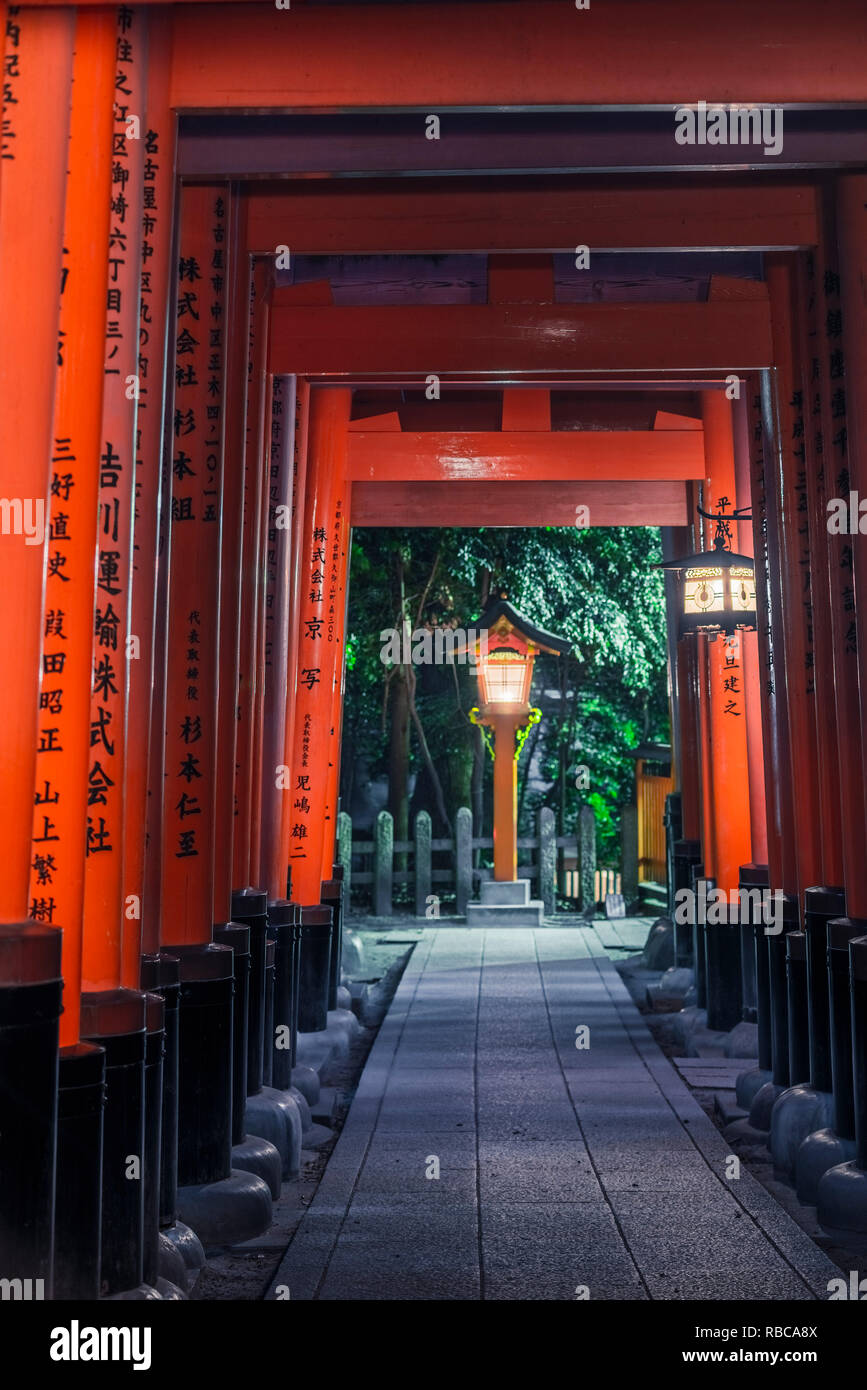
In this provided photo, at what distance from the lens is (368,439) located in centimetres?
1042

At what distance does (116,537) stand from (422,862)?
13.6 m

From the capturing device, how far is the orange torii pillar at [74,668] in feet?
11.1

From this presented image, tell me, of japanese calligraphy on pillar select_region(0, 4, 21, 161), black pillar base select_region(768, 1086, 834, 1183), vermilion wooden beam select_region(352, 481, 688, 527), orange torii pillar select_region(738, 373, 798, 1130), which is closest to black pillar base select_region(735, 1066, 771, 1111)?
orange torii pillar select_region(738, 373, 798, 1130)

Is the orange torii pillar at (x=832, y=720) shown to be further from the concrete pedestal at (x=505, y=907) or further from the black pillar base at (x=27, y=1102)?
the concrete pedestal at (x=505, y=907)

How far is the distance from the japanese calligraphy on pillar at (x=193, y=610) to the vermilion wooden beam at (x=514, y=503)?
20.6 ft

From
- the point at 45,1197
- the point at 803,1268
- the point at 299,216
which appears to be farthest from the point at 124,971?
the point at 299,216

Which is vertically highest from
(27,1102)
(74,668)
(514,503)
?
(514,503)

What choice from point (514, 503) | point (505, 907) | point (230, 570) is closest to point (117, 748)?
point (230, 570)

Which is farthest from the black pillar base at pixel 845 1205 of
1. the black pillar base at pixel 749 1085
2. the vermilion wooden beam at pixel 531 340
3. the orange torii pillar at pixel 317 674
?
the orange torii pillar at pixel 317 674

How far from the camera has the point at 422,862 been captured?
1730cm

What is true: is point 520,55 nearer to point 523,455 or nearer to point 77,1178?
point 77,1178

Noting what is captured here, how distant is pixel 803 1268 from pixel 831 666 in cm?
270

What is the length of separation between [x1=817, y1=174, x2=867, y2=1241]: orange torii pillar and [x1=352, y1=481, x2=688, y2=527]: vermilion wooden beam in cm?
630
